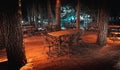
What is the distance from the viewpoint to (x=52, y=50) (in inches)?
338

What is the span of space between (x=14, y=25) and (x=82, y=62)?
113 inches

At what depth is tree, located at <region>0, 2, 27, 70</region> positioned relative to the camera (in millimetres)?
5645

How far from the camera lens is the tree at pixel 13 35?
564cm

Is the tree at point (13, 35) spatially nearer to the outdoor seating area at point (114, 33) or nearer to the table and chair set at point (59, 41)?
the table and chair set at point (59, 41)

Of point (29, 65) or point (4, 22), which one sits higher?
point (4, 22)

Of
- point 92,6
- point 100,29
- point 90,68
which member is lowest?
point 90,68

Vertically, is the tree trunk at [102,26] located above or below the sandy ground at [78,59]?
above

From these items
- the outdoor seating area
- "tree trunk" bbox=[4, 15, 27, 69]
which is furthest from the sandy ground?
the outdoor seating area

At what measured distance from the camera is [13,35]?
5883mm

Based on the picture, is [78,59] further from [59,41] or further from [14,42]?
[14,42]

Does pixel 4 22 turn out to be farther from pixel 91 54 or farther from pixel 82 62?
pixel 91 54

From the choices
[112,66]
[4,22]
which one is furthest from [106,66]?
[4,22]

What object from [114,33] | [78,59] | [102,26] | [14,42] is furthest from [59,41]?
[114,33]

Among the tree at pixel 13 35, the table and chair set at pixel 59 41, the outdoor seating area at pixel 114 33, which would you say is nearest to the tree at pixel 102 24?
the table and chair set at pixel 59 41
